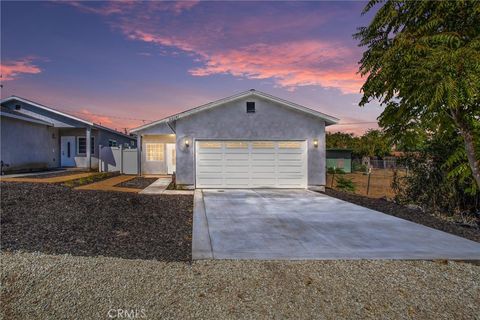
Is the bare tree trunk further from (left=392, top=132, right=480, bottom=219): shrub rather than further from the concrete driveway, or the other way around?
the concrete driveway

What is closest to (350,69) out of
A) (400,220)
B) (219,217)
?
(400,220)

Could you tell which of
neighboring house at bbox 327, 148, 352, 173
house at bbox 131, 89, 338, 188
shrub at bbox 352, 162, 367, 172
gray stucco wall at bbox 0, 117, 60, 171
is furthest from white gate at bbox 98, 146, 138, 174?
shrub at bbox 352, 162, 367, 172

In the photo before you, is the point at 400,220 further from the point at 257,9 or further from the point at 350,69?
the point at 350,69

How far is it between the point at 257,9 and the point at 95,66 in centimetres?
1018

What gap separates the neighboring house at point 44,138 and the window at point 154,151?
3.76 m

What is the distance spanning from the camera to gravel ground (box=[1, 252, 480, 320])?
9.43 feet

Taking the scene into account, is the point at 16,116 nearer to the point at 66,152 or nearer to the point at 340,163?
the point at 66,152

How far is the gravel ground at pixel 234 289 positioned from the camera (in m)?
2.87

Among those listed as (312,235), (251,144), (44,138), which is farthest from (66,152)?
(312,235)

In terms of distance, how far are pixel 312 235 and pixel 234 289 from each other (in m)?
2.89

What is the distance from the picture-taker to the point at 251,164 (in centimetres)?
1338

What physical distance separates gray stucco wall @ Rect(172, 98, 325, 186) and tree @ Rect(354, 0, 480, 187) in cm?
625

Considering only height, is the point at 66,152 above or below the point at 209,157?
above

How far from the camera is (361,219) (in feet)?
24.0
